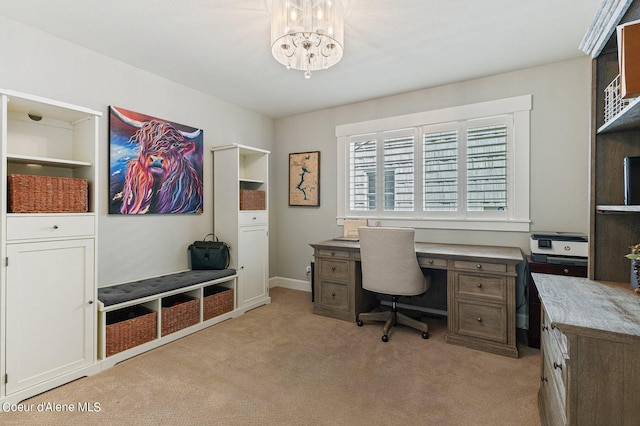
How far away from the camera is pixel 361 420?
1727 mm

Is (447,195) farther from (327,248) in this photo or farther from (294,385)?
(294,385)

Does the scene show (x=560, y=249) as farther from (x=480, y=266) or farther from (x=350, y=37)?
(x=350, y=37)

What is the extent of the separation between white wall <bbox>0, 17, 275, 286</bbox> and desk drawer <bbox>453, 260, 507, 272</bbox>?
9.04ft

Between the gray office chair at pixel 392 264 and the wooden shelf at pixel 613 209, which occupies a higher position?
the wooden shelf at pixel 613 209

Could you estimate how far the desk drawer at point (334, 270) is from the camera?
325 cm

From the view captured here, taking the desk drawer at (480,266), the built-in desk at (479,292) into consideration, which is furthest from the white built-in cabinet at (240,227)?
the desk drawer at (480,266)

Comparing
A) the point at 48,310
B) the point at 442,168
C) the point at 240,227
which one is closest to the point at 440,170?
the point at 442,168

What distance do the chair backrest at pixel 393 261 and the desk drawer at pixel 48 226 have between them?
7.09 ft

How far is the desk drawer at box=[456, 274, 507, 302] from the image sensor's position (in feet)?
8.20

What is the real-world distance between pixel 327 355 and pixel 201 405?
994 mm

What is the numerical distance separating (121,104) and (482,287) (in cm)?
359

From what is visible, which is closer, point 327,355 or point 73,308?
point 73,308

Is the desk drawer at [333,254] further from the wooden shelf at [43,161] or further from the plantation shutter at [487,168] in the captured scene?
the wooden shelf at [43,161]

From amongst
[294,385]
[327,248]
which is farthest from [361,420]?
[327,248]
